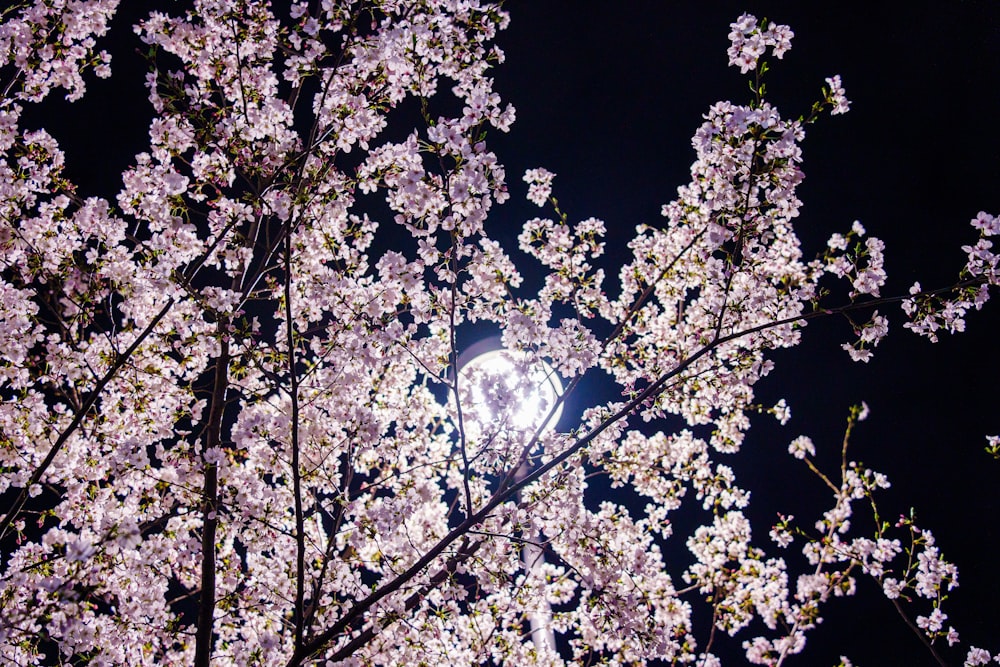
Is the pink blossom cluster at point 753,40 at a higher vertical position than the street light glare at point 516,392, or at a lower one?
higher

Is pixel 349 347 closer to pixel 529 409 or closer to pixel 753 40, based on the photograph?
pixel 529 409

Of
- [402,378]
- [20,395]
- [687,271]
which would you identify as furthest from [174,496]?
[687,271]

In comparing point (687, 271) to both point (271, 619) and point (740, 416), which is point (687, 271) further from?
point (271, 619)

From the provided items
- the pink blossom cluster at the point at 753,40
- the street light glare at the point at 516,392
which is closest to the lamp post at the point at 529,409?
the street light glare at the point at 516,392

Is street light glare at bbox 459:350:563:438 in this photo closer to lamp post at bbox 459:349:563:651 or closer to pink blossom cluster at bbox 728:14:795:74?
lamp post at bbox 459:349:563:651

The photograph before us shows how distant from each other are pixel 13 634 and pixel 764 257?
7046mm

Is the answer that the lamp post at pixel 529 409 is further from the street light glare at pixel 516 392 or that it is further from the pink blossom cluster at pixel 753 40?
the pink blossom cluster at pixel 753 40

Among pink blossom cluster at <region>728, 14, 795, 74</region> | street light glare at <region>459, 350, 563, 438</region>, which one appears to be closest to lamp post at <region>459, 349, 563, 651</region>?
street light glare at <region>459, 350, 563, 438</region>

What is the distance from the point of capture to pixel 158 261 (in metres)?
4.80

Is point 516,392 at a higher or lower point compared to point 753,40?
lower

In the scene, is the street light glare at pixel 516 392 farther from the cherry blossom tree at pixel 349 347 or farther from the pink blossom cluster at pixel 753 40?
the pink blossom cluster at pixel 753 40

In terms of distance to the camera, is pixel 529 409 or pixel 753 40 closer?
pixel 753 40

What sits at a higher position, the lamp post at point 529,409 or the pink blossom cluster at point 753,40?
the pink blossom cluster at point 753,40

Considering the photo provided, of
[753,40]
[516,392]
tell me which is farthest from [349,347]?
[753,40]
